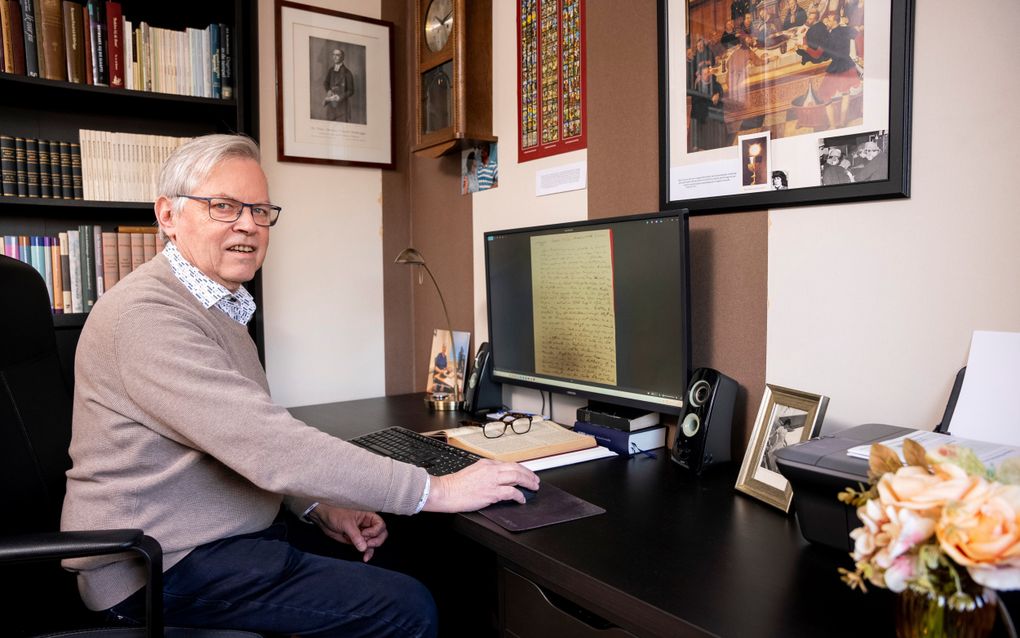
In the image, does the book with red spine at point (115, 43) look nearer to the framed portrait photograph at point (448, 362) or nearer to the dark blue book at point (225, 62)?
the dark blue book at point (225, 62)

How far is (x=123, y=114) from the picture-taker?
235cm

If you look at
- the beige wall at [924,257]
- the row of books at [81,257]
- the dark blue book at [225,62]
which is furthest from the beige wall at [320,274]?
the beige wall at [924,257]

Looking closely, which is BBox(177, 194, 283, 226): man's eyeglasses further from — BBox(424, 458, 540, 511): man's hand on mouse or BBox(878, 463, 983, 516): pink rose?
BBox(878, 463, 983, 516): pink rose

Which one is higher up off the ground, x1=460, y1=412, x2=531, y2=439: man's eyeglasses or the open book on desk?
x1=460, y1=412, x2=531, y2=439: man's eyeglasses

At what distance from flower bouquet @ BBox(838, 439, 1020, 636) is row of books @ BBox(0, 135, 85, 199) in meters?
2.38

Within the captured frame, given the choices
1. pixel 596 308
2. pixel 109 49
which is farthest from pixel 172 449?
pixel 109 49

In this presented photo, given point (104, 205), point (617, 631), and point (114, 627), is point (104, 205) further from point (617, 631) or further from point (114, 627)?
point (617, 631)

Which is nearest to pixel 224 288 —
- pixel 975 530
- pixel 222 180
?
pixel 222 180

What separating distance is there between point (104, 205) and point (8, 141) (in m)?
0.31

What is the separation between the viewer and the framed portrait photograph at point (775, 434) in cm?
121

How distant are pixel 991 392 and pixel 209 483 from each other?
4.27ft

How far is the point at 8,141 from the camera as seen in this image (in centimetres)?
209

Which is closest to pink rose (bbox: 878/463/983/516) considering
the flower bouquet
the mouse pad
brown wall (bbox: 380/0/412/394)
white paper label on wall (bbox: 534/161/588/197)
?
the flower bouquet

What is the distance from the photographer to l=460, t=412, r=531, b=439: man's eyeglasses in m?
1.72
